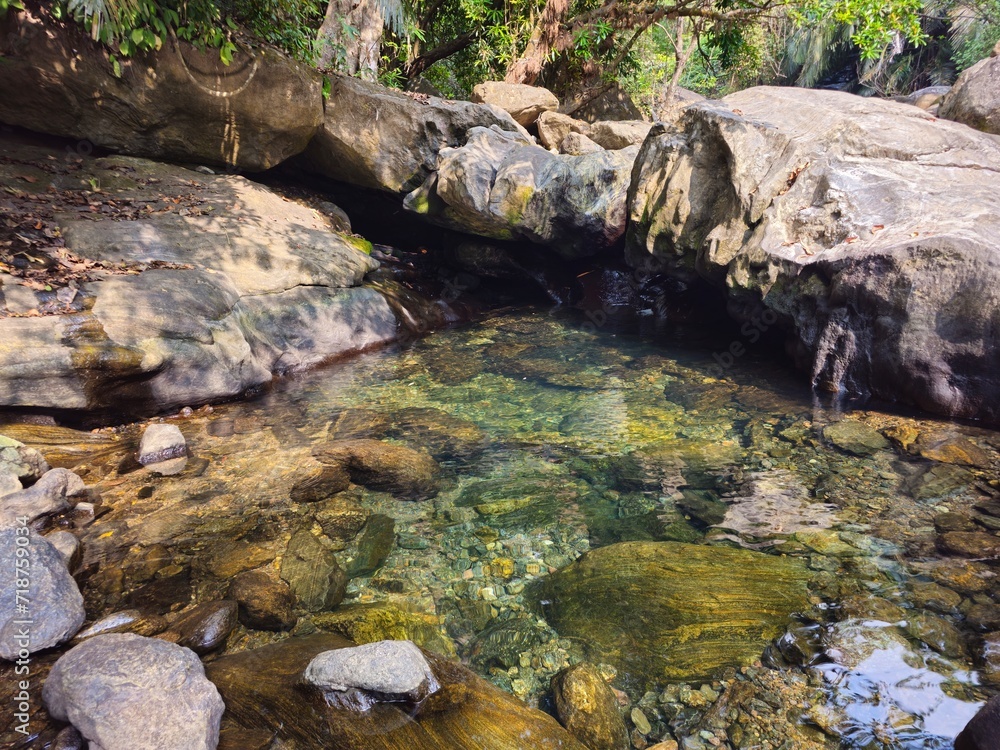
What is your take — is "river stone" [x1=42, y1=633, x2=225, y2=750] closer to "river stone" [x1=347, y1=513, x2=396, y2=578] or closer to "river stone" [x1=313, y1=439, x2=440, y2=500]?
"river stone" [x1=347, y1=513, x2=396, y2=578]

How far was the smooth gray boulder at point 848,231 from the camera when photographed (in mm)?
5441

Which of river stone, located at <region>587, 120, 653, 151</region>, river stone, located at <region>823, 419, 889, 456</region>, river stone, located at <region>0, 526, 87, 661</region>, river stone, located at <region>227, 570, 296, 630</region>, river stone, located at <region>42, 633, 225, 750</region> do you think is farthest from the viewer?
river stone, located at <region>587, 120, 653, 151</region>

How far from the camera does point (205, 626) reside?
305cm

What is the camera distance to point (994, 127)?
332 inches

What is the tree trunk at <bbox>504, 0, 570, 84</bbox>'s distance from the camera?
45.3 ft

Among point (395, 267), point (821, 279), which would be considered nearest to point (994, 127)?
point (821, 279)

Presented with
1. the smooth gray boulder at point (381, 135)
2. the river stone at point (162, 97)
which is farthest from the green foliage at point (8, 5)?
the smooth gray boulder at point (381, 135)

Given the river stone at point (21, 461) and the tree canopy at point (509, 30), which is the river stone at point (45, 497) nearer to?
the river stone at point (21, 461)

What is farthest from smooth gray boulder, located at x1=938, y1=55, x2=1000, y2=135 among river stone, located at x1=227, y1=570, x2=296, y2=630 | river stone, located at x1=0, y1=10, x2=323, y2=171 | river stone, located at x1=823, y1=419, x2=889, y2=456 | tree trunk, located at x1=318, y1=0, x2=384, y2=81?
river stone, located at x1=227, y1=570, x2=296, y2=630

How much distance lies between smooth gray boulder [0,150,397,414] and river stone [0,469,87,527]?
1.25m

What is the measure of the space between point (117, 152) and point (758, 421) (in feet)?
31.8

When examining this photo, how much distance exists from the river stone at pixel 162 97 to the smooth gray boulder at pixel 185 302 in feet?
1.48

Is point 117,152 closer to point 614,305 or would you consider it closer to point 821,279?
point 614,305

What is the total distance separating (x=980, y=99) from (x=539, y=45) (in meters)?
9.30
